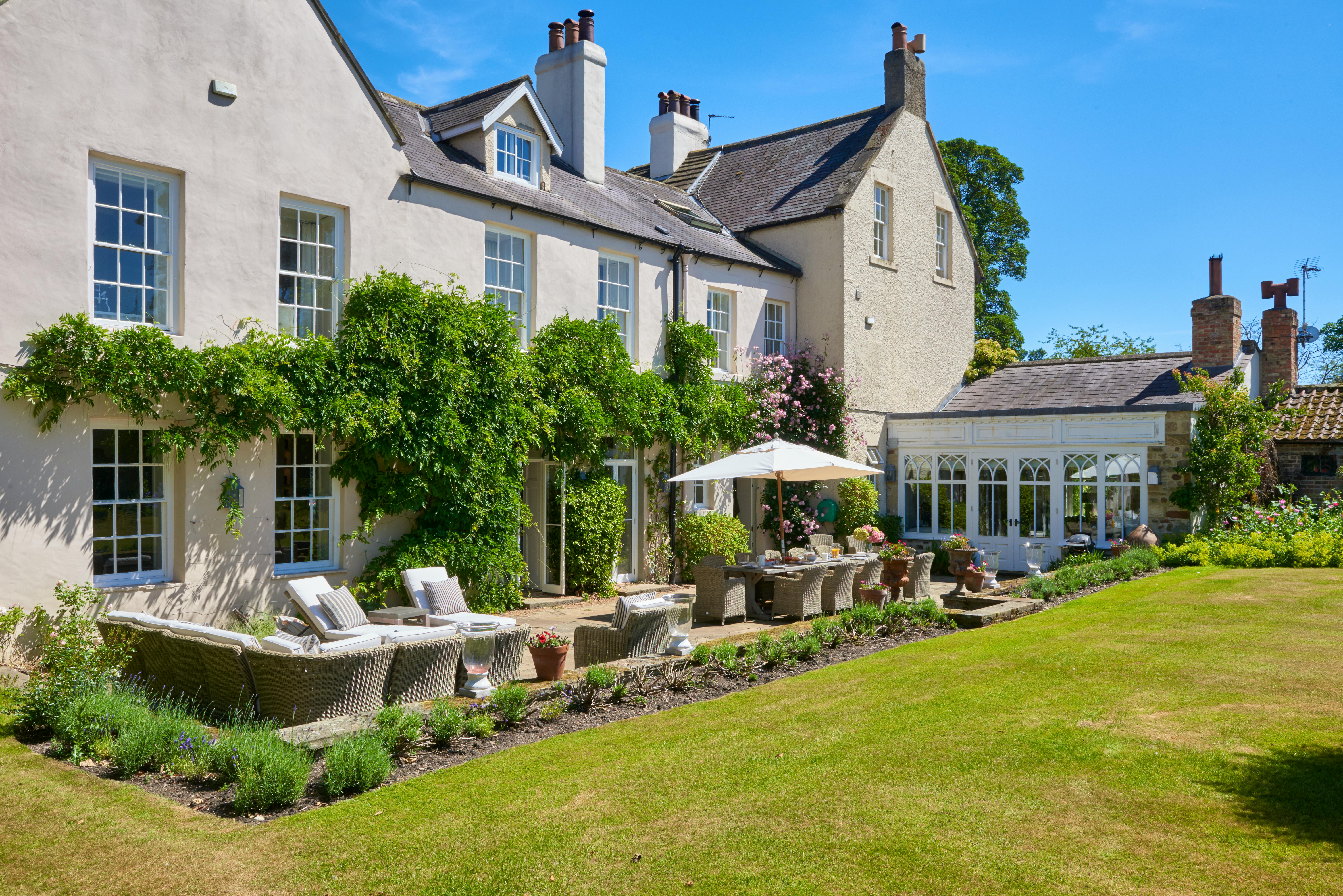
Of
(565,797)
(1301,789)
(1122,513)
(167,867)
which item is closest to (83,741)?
(167,867)

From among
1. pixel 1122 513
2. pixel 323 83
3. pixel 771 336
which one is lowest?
pixel 1122 513

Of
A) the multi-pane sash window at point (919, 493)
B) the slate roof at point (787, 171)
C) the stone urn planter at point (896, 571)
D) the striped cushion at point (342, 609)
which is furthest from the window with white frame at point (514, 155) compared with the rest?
the multi-pane sash window at point (919, 493)

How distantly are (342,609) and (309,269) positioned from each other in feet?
15.9

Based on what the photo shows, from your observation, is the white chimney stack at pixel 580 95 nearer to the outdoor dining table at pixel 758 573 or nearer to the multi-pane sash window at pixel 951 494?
the outdoor dining table at pixel 758 573

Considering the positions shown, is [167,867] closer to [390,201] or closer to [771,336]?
[390,201]

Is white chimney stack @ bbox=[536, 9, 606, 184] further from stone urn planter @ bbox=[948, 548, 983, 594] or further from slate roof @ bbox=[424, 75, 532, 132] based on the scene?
stone urn planter @ bbox=[948, 548, 983, 594]

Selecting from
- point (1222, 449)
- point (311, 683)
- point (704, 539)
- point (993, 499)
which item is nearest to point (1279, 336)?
point (1222, 449)

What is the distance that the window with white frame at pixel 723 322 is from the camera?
18922 millimetres

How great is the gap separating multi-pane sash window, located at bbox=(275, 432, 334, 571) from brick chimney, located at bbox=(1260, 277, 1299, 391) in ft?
69.5

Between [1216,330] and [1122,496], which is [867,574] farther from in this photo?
[1216,330]

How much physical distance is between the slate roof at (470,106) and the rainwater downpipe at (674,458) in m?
4.09

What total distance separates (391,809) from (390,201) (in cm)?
955

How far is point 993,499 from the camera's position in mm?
19703

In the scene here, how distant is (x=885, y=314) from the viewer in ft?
69.6
